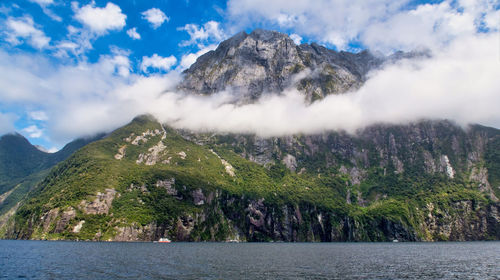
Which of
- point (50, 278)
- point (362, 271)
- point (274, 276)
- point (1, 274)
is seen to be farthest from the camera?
point (362, 271)

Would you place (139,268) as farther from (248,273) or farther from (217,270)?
(248,273)

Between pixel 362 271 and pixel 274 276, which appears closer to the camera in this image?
pixel 274 276

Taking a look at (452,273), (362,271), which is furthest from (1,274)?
(452,273)


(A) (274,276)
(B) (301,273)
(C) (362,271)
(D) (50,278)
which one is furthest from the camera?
(C) (362,271)

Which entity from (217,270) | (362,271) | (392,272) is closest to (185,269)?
(217,270)

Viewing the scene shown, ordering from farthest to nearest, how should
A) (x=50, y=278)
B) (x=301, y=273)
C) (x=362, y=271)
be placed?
1. (x=362, y=271)
2. (x=301, y=273)
3. (x=50, y=278)

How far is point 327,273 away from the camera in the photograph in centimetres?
6838

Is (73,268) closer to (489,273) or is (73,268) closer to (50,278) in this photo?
(50,278)

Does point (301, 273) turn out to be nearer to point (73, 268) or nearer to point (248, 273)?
point (248, 273)

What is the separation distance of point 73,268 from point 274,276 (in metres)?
40.6

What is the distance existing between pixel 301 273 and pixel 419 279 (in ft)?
71.8

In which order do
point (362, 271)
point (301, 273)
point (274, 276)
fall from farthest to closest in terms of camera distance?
point (362, 271) < point (301, 273) < point (274, 276)

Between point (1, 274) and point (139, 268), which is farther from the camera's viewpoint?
point (139, 268)

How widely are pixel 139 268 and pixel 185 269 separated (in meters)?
9.73
